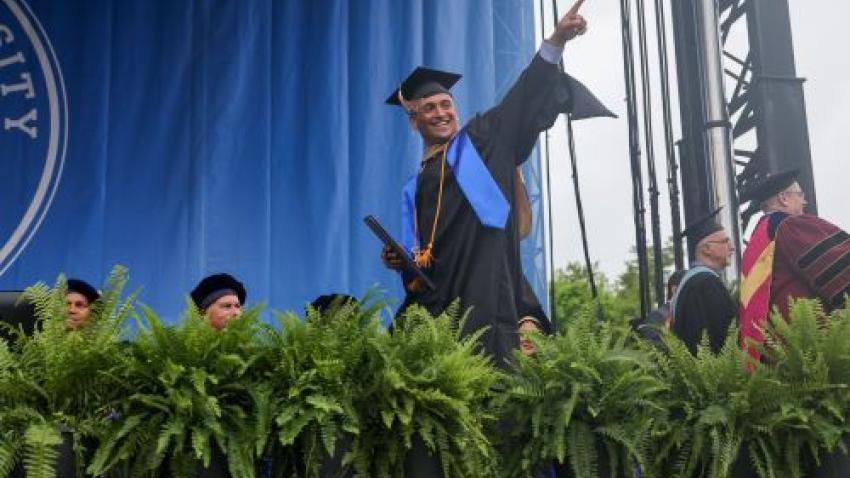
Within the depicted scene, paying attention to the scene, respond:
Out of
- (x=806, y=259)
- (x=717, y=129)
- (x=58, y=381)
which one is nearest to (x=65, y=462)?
(x=58, y=381)

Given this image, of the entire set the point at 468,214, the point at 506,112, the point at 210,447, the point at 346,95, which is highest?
the point at 346,95

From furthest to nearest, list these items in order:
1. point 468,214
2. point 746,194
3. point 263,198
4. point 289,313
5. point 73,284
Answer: point 746,194 → point 263,198 → point 73,284 → point 468,214 → point 289,313

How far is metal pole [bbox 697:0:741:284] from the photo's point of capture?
17.8 feet

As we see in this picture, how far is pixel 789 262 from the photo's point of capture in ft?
16.6

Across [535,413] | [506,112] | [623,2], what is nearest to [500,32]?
[623,2]

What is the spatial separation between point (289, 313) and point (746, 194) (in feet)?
16.3

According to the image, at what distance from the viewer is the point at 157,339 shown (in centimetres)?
201

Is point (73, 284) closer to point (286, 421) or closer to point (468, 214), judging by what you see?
point (468, 214)

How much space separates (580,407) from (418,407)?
0.37 m

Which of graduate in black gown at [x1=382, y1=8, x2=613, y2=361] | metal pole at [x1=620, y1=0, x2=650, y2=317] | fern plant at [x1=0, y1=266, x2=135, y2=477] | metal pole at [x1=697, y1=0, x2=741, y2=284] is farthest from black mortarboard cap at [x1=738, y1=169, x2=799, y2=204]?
fern plant at [x1=0, y1=266, x2=135, y2=477]

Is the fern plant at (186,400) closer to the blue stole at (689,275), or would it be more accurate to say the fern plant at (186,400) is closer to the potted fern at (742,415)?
the potted fern at (742,415)

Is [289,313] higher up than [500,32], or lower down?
lower down

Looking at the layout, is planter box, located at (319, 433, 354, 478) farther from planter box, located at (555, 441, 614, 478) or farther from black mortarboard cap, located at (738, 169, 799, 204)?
black mortarboard cap, located at (738, 169, 799, 204)

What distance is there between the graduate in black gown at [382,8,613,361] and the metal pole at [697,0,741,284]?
6.72 feet
